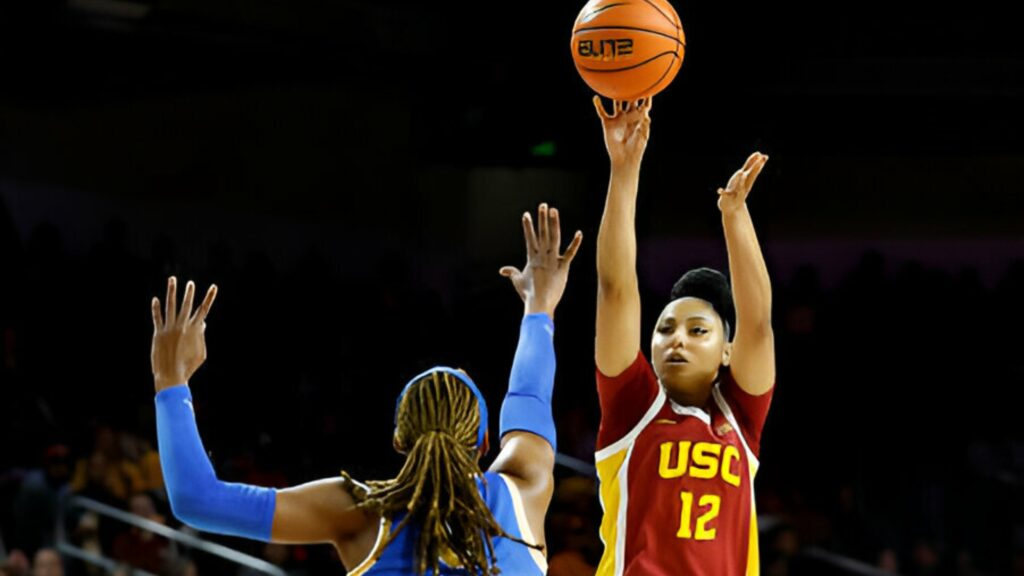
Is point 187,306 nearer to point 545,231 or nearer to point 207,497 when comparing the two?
point 207,497

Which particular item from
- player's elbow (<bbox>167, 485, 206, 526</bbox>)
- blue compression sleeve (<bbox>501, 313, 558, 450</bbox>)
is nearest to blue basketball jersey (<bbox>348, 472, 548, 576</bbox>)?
blue compression sleeve (<bbox>501, 313, 558, 450</bbox>)

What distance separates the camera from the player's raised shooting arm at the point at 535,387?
315 centimetres

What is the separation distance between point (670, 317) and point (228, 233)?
8658 mm

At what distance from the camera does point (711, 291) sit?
3.81 metres

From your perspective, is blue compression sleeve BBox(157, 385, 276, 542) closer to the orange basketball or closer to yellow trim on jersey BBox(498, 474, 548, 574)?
yellow trim on jersey BBox(498, 474, 548, 574)

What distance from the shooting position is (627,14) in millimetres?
4141

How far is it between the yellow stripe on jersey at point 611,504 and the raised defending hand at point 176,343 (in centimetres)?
108

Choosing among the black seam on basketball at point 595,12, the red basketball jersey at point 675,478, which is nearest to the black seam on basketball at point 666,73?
the black seam on basketball at point 595,12

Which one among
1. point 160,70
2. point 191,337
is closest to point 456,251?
point 160,70

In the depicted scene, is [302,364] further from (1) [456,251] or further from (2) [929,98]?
(2) [929,98]

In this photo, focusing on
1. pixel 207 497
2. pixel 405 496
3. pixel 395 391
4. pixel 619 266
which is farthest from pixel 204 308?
pixel 395 391

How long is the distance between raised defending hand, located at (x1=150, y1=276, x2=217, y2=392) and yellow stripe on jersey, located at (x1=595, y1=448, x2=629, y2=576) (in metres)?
1.08

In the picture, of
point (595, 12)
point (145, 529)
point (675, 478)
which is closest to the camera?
point (675, 478)

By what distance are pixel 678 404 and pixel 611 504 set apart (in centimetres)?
30
